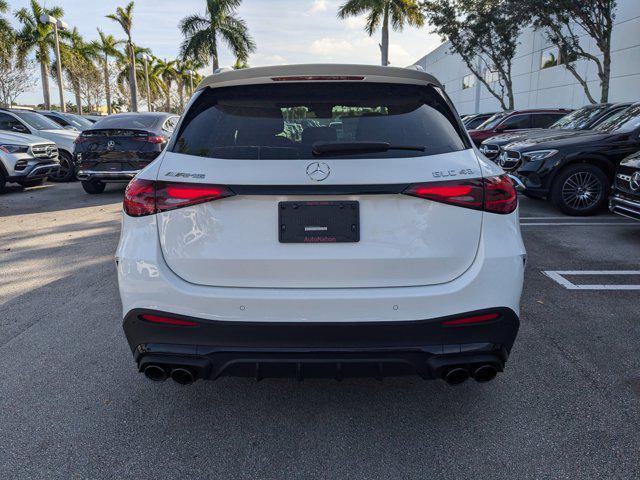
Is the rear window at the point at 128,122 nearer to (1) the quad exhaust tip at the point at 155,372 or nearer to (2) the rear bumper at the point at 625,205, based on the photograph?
(2) the rear bumper at the point at 625,205

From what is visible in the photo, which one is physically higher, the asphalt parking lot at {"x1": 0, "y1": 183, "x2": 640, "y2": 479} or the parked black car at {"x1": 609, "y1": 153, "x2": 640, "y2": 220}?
the parked black car at {"x1": 609, "y1": 153, "x2": 640, "y2": 220}

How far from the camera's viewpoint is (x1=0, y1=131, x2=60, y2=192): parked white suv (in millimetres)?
10688

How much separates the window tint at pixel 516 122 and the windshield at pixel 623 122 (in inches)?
257

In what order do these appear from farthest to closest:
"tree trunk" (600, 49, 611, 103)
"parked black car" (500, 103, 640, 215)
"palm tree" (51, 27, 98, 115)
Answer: "palm tree" (51, 27, 98, 115) → "tree trunk" (600, 49, 611, 103) → "parked black car" (500, 103, 640, 215)

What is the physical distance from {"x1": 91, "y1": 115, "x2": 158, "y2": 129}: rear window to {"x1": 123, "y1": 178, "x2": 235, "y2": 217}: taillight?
8437 mm

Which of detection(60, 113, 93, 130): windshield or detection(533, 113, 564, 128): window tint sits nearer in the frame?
detection(533, 113, 564, 128): window tint

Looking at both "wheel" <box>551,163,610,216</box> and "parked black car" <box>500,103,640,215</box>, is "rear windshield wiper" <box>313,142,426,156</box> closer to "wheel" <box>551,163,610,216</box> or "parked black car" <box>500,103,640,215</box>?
"parked black car" <box>500,103,640,215</box>

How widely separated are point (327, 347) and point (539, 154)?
7.38 m

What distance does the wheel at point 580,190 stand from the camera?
27.1 feet

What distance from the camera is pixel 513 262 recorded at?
2324 mm

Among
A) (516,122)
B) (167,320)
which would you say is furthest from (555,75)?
(167,320)

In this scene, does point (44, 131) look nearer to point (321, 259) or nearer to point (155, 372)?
point (155, 372)

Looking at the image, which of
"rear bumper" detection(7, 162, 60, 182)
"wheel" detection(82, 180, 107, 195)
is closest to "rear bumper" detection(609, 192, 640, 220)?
"wheel" detection(82, 180, 107, 195)

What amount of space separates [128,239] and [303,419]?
51.3 inches
